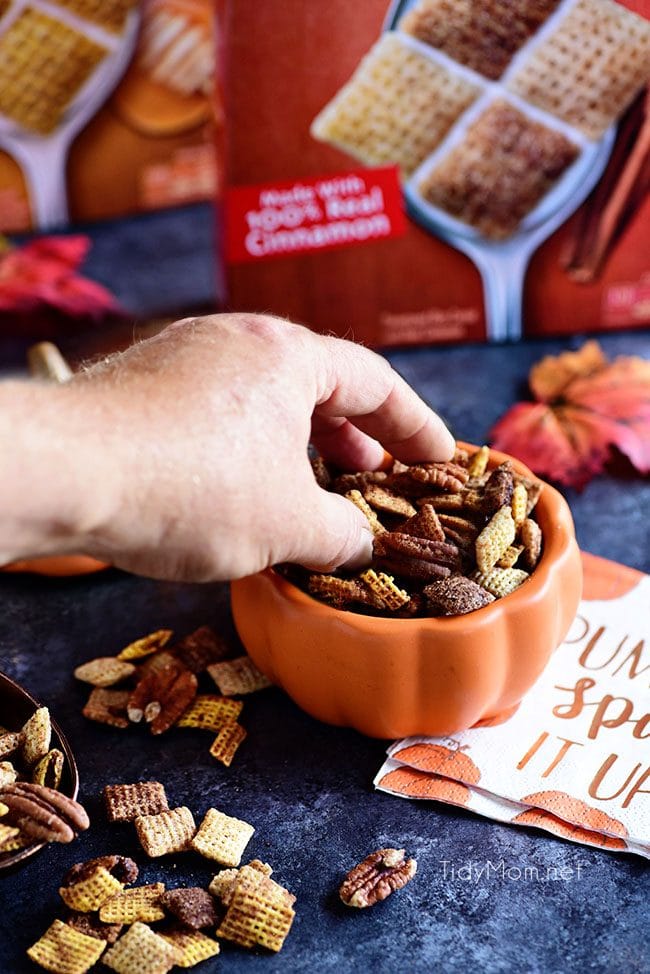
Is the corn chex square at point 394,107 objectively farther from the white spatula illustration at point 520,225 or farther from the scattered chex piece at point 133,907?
the scattered chex piece at point 133,907

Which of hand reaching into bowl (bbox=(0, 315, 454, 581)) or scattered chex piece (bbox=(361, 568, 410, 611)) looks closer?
hand reaching into bowl (bbox=(0, 315, 454, 581))

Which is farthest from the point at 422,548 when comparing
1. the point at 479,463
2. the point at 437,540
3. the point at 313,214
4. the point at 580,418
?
the point at 313,214

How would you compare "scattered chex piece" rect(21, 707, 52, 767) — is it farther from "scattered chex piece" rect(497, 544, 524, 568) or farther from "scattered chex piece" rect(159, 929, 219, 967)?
"scattered chex piece" rect(497, 544, 524, 568)

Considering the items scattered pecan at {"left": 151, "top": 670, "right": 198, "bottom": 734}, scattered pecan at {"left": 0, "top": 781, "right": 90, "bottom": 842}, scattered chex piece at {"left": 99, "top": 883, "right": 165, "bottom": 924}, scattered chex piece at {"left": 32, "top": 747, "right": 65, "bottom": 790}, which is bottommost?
scattered pecan at {"left": 151, "top": 670, "right": 198, "bottom": 734}

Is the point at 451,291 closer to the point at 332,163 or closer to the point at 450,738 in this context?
the point at 332,163

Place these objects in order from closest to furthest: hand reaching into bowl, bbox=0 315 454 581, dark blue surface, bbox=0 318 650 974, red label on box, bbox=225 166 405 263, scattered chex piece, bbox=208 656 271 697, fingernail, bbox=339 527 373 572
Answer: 1. hand reaching into bowl, bbox=0 315 454 581
2. dark blue surface, bbox=0 318 650 974
3. fingernail, bbox=339 527 373 572
4. scattered chex piece, bbox=208 656 271 697
5. red label on box, bbox=225 166 405 263

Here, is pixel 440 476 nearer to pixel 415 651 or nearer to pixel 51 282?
pixel 415 651

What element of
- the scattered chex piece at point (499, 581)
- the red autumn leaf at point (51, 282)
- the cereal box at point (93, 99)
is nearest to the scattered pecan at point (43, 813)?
the scattered chex piece at point (499, 581)

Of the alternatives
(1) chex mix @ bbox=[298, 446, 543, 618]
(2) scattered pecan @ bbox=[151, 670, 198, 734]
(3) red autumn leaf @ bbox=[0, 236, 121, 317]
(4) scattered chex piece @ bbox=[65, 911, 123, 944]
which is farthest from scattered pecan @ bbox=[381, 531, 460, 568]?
(3) red autumn leaf @ bbox=[0, 236, 121, 317]
